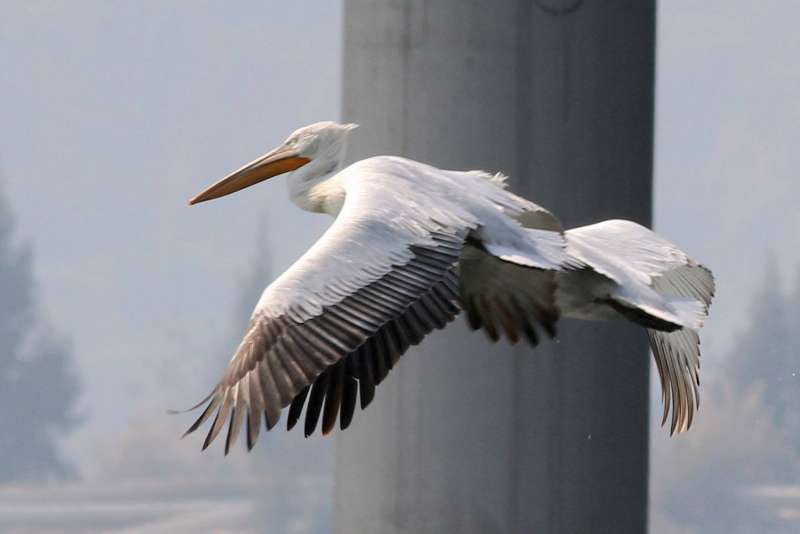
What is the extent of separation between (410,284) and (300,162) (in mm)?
1812

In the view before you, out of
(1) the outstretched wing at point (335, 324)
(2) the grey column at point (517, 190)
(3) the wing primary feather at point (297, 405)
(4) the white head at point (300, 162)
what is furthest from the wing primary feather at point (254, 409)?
(2) the grey column at point (517, 190)

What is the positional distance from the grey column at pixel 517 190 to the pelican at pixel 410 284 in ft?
1.12

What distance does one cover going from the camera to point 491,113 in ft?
28.3

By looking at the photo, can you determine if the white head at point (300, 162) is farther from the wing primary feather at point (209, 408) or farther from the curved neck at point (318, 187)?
the wing primary feather at point (209, 408)

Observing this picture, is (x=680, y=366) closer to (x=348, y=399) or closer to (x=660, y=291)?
(x=660, y=291)

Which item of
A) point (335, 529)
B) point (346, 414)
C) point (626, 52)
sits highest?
point (626, 52)

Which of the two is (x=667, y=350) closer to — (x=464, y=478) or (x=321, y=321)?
(x=464, y=478)

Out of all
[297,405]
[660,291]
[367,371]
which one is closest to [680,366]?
[660,291]

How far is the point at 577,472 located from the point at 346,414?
2.35m

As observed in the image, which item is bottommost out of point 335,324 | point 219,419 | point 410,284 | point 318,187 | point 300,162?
point 219,419

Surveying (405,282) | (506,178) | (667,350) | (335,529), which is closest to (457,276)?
(405,282)

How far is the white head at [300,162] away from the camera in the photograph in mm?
8477

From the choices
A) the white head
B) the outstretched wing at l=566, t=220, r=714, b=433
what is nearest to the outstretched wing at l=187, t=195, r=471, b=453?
the outstretched wing at l=566, t=220, r=714, b=433

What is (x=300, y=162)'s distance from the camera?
8.70m
